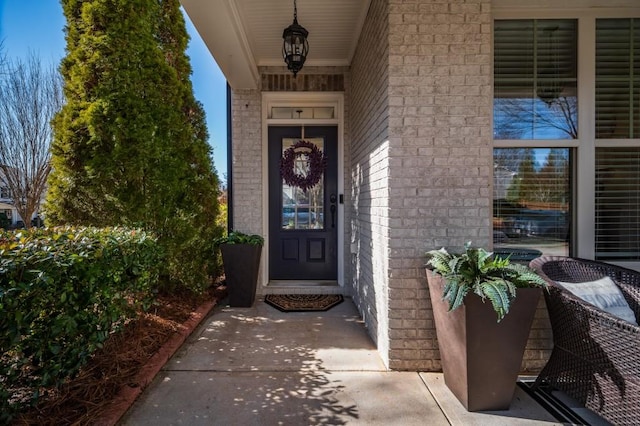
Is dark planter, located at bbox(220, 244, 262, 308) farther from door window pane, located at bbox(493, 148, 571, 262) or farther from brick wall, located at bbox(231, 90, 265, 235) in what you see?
door window pane, located at bbox(493, 148, 571, 262)

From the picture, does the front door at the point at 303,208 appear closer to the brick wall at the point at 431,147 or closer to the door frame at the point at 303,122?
the door frame at the point at 303,122

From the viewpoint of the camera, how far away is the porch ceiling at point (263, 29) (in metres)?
2.68

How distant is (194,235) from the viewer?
3.51 meters

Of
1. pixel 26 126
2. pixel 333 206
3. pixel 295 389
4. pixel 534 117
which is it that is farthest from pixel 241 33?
pixel 26 126

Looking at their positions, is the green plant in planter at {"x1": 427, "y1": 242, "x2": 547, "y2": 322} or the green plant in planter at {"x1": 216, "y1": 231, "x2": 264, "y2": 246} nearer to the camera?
the green plant in planter at {"x1": 427, "y1": 242, "x2": 547, "y2": 322}

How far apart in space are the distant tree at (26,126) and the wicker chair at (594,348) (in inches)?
342

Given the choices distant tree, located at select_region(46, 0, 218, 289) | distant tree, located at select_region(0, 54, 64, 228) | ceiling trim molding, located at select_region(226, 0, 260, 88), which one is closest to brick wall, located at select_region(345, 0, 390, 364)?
ceiling trim molding, located at select_region(226, 0, 260, 88)

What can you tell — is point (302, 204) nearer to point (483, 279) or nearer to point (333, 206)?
point (333, 206)

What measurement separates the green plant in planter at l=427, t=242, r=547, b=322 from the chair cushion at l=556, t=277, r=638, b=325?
11.8 inches

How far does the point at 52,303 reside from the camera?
5.16 feet

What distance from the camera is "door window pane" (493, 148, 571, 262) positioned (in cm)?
255

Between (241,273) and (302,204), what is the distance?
1197mm

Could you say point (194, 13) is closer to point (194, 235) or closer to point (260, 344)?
point (194, 235)

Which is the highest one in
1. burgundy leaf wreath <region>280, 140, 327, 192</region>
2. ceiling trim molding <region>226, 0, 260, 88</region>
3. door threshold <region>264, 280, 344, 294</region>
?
ceiling trim molding <region>226, 0, 260, 88</region>
